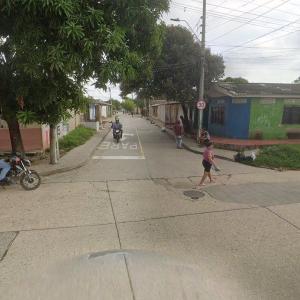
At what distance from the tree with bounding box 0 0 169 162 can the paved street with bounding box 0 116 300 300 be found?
3.10 m

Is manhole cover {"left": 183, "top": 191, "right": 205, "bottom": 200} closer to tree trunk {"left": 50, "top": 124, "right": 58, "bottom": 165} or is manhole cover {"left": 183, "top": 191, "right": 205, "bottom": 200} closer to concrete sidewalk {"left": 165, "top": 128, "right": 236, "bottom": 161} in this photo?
tree trunk {"left": 50, "top": 124, "right": 58, "bottom": 165}

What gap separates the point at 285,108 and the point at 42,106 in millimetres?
15498

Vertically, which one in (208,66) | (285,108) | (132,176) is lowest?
(132,176)

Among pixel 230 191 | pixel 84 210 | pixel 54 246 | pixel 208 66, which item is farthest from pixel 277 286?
pixel 208 66

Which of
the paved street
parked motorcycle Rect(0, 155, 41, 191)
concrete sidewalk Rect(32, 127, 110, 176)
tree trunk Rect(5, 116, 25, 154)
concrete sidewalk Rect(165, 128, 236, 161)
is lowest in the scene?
concrete sidewalk Rect(165, 128, 236, 161)

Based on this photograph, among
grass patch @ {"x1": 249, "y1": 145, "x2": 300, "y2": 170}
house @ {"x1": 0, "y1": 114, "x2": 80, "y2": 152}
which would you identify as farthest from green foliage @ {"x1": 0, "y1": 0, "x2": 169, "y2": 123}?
grass patch @ {"x1": 249, "y1": 145, "x2": 300, "y2": 170}

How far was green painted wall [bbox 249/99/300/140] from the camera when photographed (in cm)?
1986

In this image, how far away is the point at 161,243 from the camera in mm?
5648

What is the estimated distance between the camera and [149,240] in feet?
19.0

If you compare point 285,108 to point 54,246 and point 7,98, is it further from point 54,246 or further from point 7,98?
point 54,246

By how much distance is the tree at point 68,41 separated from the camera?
7.81m

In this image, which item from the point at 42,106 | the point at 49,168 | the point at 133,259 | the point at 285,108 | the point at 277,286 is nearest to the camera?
the point at 277,286

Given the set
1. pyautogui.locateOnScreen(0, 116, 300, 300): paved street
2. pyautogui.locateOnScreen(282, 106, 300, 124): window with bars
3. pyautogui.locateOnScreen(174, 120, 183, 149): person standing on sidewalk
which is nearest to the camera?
pyautogui.locateOnScreen(0, 116, 300, 300): paved street

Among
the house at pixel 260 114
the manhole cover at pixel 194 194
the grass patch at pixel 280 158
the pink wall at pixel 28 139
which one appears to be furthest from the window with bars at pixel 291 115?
the pink wall at pixel 28 139
